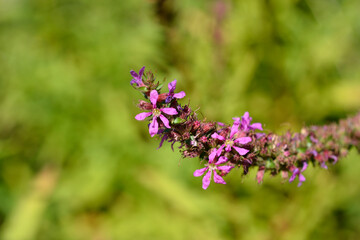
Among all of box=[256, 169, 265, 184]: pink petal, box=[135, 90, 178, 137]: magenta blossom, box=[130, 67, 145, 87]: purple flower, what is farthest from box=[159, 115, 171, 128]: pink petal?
box=[256, 169, 265, 184]: pink petal

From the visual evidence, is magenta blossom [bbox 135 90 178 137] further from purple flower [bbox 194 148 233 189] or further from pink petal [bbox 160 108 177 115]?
purple flower [bbox 194 148 233 189]

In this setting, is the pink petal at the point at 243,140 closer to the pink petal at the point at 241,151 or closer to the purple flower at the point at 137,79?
the pink petal at the point at 241,151

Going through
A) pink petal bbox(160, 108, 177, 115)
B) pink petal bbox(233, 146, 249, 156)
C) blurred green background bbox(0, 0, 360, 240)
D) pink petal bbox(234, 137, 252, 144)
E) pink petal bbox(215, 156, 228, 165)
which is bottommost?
pink petal bbox(215, 156, 228, 165)

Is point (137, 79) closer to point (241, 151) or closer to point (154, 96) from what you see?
point (154, 96)

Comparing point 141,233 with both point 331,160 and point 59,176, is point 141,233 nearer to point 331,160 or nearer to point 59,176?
point 59,176

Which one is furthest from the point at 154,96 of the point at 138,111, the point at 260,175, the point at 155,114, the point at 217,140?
the point at 138,111
